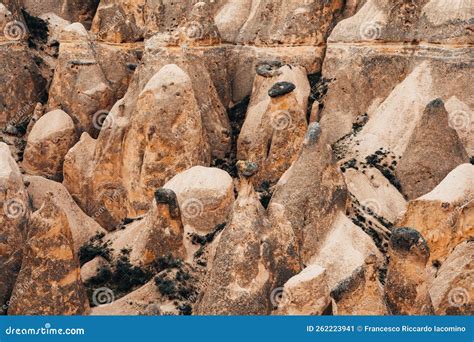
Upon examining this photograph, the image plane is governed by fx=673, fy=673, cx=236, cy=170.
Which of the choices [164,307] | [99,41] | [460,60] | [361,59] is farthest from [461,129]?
[99,41]

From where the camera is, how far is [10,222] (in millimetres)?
20516

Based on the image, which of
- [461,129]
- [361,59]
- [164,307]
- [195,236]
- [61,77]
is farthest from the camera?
[61,77]

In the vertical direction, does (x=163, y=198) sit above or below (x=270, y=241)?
below

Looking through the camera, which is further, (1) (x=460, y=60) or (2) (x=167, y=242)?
(1) (x=460, y=60)

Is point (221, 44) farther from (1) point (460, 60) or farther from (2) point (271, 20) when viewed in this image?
(1) point (460, 60)

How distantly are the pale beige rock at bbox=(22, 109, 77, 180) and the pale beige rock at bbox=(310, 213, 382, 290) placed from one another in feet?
42.6

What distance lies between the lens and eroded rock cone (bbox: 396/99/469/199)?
868 inches

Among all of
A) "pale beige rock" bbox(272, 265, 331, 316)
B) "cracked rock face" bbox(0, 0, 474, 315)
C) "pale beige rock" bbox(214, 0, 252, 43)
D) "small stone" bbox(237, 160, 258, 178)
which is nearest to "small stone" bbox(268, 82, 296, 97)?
"cracked rock face" bbox(0, 0, 474, 315)

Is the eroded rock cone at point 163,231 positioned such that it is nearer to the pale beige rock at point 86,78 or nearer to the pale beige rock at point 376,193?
the pale beige rock at point 376,193

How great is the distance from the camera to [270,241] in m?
16.3

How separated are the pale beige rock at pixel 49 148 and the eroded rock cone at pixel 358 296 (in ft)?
54.6

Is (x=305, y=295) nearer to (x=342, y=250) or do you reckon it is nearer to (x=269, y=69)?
(x=342, y=250)

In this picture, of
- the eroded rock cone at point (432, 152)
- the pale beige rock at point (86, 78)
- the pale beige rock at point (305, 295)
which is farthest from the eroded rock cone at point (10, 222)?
the eroded rock cone at point (432, 152)

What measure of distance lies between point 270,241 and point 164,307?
159 inches
